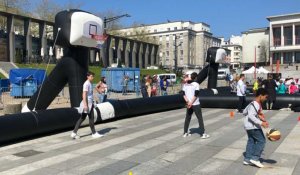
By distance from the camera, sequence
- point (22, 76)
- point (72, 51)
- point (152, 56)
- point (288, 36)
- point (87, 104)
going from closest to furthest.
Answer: point (87, 104) < point (72, 51) < point (22, 76) < point (152, 56) < point (288, 36)

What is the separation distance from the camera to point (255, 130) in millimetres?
7422

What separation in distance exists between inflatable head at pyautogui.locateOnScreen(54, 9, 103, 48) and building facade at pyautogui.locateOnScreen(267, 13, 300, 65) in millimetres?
83282

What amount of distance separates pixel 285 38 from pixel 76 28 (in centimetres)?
8867

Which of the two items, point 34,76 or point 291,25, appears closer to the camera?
point 34,76

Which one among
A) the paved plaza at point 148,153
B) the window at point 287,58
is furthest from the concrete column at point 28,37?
the window at point 287,58

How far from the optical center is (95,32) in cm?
1265

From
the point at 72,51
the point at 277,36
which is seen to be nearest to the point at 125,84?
the point at 72,51

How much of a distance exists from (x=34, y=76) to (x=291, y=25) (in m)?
78.8

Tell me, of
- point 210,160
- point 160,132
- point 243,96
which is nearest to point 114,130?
point 160,132

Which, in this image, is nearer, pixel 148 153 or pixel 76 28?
pixel 148 153

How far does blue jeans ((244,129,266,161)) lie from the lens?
24.3ft

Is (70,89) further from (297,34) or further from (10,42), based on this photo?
(297,34)

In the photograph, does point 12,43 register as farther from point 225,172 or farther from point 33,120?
point 225,172

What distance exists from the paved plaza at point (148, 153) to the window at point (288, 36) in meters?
84.1
